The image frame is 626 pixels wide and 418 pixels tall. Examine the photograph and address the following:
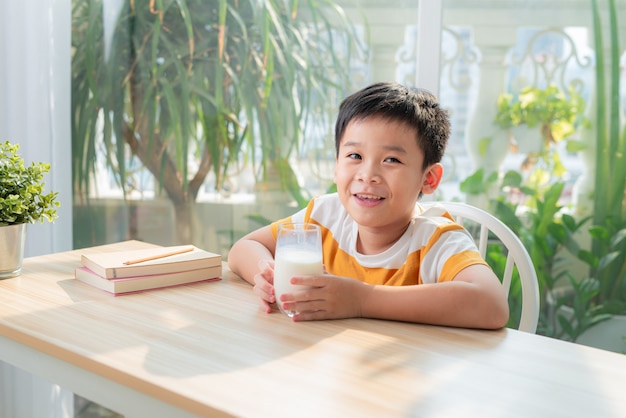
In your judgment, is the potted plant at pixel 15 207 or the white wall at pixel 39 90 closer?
the potted plant at pixel 15 207

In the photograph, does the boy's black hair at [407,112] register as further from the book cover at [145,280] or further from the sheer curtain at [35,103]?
the sheer curtain at [35,103]

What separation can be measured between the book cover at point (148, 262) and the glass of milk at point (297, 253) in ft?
0.92

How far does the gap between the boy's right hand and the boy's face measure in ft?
0.73

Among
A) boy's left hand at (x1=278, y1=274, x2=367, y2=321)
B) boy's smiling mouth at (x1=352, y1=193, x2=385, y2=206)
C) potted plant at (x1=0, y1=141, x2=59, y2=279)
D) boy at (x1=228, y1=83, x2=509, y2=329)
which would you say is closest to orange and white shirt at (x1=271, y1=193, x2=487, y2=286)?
boy at (x1=228, y1=83, x2=509, y2=329)

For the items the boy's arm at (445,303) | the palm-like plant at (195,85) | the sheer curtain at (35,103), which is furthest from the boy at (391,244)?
the sheer curtain at (35,103)

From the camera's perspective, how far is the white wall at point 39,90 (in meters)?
2.37

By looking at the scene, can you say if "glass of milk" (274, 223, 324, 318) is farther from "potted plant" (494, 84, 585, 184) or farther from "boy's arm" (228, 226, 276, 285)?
"potted plant" (494, 84, 585, 184)

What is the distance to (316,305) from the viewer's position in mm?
1117

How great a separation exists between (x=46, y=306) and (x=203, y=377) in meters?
0.45

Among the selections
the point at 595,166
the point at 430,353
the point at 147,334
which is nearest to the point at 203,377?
the point at 147,334

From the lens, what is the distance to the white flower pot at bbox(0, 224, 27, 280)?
4.33 ft

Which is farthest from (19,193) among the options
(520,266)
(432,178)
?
(520,266)

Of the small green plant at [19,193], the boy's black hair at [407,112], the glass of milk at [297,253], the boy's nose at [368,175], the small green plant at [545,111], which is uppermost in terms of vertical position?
the small green plant at [545,111]

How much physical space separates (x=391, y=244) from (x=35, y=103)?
163cm
